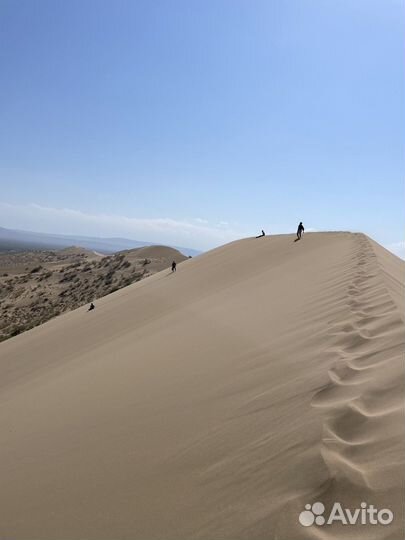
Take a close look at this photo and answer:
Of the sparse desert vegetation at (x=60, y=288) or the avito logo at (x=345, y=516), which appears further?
the sparse desert vegetation at (x=60, y=288)

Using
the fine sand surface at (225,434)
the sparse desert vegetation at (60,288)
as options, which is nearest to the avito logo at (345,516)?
the fine sand surface at (225,434)

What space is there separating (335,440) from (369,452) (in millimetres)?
192

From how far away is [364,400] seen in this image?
7.70ft

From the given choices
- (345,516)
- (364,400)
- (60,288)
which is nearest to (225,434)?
(364,400)

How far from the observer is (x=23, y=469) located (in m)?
3.16

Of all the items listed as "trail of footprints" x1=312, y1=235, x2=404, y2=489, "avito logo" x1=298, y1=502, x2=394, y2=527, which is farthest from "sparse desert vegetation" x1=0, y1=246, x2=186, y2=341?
"avito logo" x1=298, y1=502, x2=394, y2=527

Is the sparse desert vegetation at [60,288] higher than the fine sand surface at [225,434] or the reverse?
the reverse

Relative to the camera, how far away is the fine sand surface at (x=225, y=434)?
1.85 meters

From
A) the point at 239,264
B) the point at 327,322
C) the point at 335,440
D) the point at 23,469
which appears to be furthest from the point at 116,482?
the point at 239,264

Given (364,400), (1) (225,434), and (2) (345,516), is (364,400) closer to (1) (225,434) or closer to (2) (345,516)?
(2) (345,516)

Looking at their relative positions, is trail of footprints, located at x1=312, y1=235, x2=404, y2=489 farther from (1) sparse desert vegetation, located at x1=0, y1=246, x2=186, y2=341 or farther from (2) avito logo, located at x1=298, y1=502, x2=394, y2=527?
(1) sparse desert vegetation, located at x1=0, y1=246, x2=186, y2=341

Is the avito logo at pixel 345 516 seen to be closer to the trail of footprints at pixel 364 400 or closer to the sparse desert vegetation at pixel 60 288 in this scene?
the trail of footprints at pixel 364 400

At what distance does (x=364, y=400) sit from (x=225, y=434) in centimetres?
101

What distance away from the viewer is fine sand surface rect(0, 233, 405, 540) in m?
1.85
